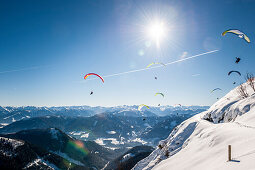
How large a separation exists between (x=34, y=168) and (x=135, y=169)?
14717 centimetres

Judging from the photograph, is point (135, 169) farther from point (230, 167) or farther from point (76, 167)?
point (76, 167)

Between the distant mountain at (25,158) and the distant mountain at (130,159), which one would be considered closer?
the distant mountain at (130,159)

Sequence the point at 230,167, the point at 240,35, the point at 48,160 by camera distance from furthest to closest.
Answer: the point at 48,160 < the point at 240,35 < the point at 230,167

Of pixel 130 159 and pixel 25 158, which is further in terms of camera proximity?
pixel 25 158

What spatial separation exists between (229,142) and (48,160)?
190 metres

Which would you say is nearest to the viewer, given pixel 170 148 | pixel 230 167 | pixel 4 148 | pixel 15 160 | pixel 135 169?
pixel 230 167

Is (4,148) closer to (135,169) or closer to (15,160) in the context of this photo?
(15,160)

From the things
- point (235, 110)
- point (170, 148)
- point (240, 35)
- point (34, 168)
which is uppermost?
point (240, 35)

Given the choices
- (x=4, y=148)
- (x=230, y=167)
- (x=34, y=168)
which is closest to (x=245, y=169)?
(x=230, y=167)

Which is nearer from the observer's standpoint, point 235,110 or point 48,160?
point 235,110

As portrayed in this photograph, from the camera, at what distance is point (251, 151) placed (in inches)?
306

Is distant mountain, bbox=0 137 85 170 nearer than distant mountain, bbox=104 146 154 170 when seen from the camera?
No

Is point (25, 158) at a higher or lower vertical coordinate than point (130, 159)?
lower

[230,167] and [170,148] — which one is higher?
[170,148]
